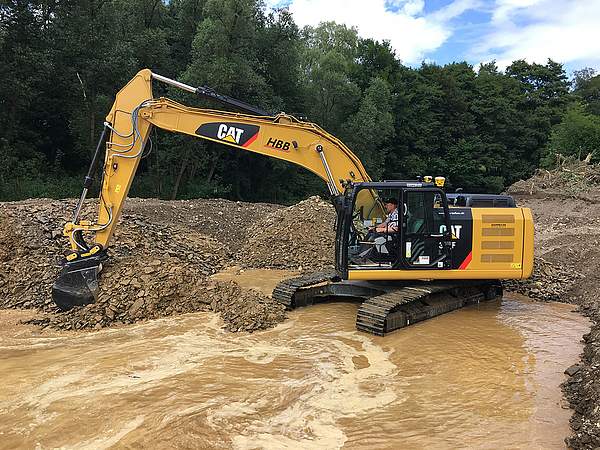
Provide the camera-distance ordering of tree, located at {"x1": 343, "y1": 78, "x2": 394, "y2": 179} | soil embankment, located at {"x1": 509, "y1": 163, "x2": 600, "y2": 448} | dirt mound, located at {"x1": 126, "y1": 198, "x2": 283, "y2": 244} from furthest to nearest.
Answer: tree, located at {"x1": 343, "y1": 78, "x2": 394, "y2": 179} < dirt mound, located at {"x1": 126, "y1": 198, "x2": 283, "y2": 244} < soil embankment, located at {"x1": 509, "y1": 163, "x2": 600, "y2": 448}

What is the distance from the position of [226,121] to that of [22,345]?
4585 mm

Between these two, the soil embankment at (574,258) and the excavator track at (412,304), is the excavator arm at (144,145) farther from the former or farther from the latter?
the soil embankment at (574,258)

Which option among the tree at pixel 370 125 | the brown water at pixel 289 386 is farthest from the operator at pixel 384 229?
the tree at pixel 370 125

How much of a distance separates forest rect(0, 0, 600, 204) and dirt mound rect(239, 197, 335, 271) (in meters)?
9.51

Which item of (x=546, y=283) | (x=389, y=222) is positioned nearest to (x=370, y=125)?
(x=546, y=283)

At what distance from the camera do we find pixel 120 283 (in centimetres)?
840

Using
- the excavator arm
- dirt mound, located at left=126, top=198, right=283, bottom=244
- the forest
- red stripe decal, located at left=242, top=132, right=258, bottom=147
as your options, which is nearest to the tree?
the forest

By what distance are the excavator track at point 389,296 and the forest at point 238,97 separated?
14702 millimetres

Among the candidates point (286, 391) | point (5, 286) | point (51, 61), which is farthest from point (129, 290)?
point (51, 61)

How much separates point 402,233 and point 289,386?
330cm

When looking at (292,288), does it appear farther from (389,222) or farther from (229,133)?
(229,133)

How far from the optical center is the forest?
20891mm

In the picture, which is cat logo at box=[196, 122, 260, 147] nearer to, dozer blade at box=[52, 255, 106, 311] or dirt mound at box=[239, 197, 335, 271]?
dozer blade at box=[52, 255, 106, 311]

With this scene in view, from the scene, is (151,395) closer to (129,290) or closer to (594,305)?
(129,290)
